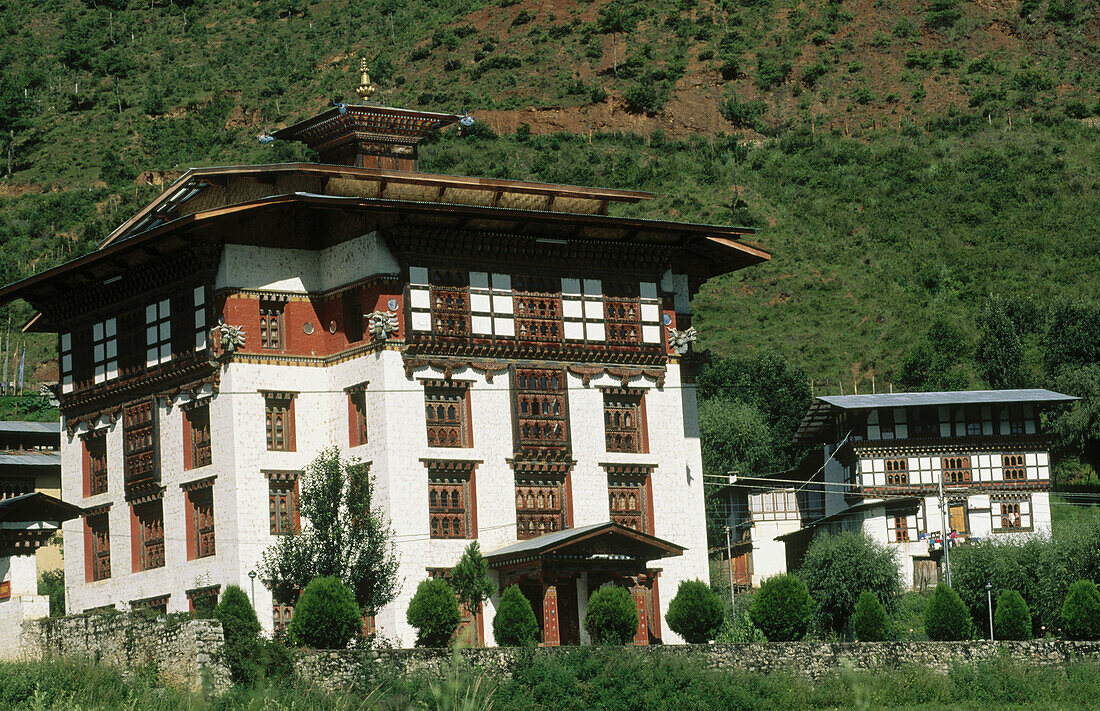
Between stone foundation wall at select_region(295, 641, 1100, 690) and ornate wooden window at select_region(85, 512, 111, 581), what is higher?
ornate wooden window at select_region(85, 512, 111, 581)

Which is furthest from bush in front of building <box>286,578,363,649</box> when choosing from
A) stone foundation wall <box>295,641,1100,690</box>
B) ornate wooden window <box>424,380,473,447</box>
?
ornate wooden window <box>424,380,473,447</box>

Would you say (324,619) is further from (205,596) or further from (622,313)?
(622,313)

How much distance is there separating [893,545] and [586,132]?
69.8m

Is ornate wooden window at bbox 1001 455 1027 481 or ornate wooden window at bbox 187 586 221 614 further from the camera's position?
ornate wooden window at bbox 1001 455 1027 481

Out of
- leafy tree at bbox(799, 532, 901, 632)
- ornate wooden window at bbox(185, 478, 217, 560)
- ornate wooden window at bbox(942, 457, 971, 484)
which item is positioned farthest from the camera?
ornate wooden window at bbox(942, 457, 971, 484)

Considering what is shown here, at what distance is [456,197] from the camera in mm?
60031

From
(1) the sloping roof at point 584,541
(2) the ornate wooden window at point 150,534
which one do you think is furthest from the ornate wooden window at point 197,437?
(1) the sloping roof at point 584,541

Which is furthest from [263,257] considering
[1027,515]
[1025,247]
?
[1025,247]

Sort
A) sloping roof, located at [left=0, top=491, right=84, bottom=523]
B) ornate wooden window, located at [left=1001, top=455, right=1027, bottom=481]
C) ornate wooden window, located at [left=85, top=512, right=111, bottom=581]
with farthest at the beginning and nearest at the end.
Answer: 1. ornate wooden window, located at [left=1001, top=455, right=1027, bottom=481]
2. ornate wooden window, located at [left=85, top=512, right=111, bottom=581]
3. sloping roof, located at [left=0, top=491, right=84, bottom=523]

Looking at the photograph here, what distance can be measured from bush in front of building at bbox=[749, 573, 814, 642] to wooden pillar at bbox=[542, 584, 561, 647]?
6177 mm

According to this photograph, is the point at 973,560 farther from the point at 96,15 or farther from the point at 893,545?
the point at 96,15

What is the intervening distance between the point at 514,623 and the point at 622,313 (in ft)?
47.3

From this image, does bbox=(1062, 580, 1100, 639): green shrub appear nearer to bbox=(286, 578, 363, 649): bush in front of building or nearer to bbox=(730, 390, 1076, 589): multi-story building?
bbox=(286, 578, 363, 649): bush in front of building

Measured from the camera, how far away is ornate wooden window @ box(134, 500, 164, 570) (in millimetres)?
57812
